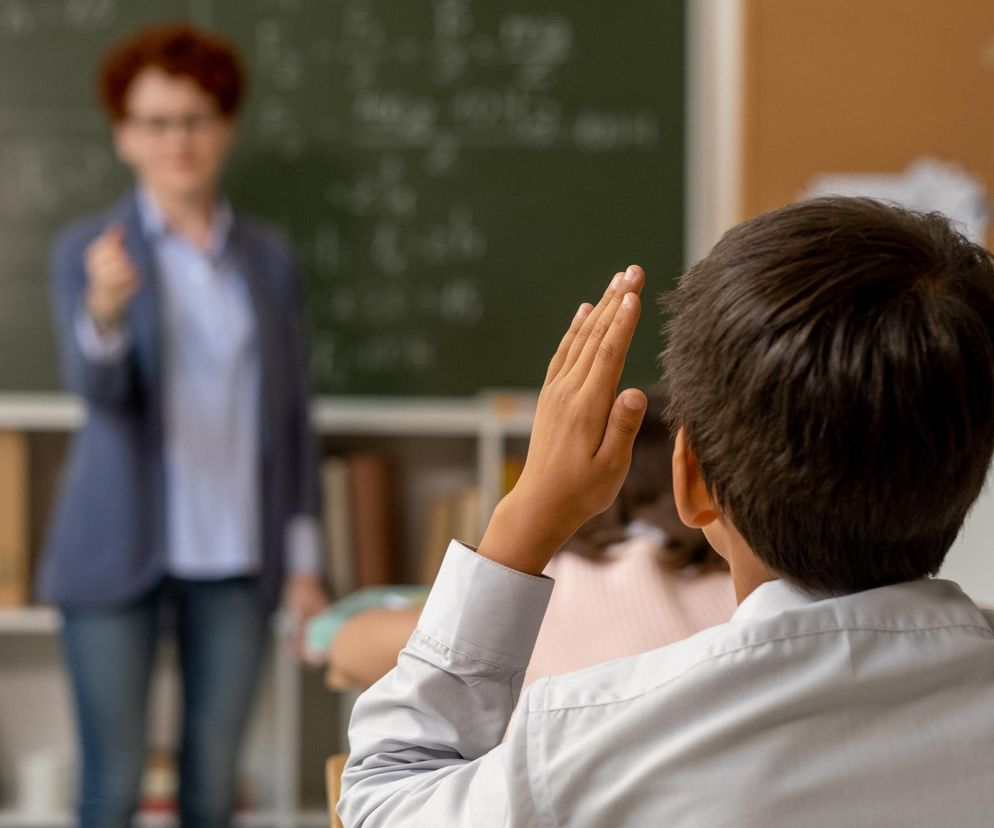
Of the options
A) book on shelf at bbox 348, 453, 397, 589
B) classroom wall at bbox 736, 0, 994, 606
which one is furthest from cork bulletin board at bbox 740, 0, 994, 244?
book on shelf at bbox 348, 453, 397, 589

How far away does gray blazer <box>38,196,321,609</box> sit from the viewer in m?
2.44

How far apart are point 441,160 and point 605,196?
411 millimetres

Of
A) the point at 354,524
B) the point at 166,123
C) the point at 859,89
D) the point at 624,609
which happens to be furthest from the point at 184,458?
the point at 859,89

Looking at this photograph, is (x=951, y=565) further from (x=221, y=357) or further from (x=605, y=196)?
(x=605, y=196)

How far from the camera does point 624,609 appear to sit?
1255 millimetres

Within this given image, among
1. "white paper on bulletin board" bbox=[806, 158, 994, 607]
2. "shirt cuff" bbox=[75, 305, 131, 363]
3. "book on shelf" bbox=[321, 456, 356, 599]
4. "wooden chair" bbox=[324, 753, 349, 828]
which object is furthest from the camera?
"book on shelf" bbox=[321, 456, 356, 599]

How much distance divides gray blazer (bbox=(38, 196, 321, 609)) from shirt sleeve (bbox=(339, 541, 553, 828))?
176 centimetres

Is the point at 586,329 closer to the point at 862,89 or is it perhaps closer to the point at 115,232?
the point at 115,232

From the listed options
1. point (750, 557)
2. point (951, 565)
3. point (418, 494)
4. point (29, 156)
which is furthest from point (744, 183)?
point (750, 557)

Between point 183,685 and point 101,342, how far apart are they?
74 cm

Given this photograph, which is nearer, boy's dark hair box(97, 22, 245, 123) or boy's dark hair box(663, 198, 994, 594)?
boy's dark hair box(663, 198, 994, 594)

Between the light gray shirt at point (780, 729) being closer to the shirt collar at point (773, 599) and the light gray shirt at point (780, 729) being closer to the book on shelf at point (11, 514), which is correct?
the shirt collar at point (773, 599)

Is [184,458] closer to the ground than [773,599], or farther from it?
closer to the ground

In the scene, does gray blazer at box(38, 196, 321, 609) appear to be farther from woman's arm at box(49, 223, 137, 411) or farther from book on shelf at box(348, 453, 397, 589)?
book on shelf at box(348, 453, 397, 589)
